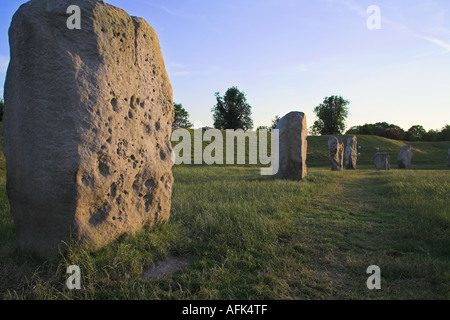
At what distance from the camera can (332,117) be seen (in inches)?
2773

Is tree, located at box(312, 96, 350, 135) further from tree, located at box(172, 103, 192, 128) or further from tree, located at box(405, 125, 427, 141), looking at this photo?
tree, located at box(172, 103, 192, 128)

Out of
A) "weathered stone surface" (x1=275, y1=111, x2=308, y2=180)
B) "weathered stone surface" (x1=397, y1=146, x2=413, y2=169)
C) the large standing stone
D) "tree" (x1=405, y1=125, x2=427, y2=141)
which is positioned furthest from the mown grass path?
"tree" (x1=405, y1=125, x2=427, y2=141)

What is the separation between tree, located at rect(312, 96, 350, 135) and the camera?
7031cm

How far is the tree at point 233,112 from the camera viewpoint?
6384 centimetres

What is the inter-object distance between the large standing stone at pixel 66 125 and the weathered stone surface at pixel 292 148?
818 centimetres

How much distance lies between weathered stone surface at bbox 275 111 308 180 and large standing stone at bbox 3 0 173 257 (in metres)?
8.18

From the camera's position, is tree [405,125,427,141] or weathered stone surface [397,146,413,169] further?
tree [405,125,427,141]

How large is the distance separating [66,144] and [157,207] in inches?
72.7

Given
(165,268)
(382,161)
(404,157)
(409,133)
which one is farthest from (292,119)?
(409,133)

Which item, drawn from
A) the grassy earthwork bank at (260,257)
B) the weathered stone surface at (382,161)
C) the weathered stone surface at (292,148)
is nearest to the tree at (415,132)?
the weathered stone surface at (382,161)

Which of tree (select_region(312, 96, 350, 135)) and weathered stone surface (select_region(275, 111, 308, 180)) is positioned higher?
tree (select_region(312, 96, 350, 135))

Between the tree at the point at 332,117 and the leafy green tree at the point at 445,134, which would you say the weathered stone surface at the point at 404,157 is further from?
the tree at the point at 332,117

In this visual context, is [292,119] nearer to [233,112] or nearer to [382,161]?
[382,161]

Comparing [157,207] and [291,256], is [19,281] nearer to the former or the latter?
[157,207]
